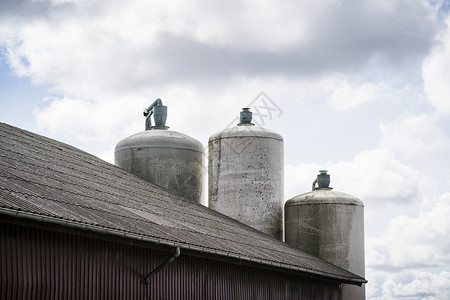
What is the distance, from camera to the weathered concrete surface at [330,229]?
26.8 m

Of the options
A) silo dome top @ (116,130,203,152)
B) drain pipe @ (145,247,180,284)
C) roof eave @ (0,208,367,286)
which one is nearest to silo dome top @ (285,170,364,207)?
silo dome top @ (116,130,203,152)

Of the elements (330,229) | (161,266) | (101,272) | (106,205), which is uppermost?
(330,229)

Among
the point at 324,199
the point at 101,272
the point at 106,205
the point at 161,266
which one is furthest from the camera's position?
the point at 324,199

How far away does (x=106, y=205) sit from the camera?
15430mm

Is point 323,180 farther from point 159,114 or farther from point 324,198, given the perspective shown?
point 159,114

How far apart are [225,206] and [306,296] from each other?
23.3ft

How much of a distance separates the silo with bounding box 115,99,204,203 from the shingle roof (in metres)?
2.71

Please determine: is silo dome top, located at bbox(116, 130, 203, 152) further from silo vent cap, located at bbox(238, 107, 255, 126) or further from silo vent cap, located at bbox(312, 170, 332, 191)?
silo vent cap, located at bbox(312, 170, 332, 191)

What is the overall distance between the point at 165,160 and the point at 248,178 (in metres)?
3.11

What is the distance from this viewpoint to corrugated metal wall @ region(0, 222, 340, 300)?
11336 millimetres

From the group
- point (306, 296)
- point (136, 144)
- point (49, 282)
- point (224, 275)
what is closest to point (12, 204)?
point (49, 282)

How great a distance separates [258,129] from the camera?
27.8 metres

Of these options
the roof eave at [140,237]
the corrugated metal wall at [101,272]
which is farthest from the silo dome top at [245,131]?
the corrugated metal wall at [101,272]

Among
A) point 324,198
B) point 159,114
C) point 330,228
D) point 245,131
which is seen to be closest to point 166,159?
point 159,114
